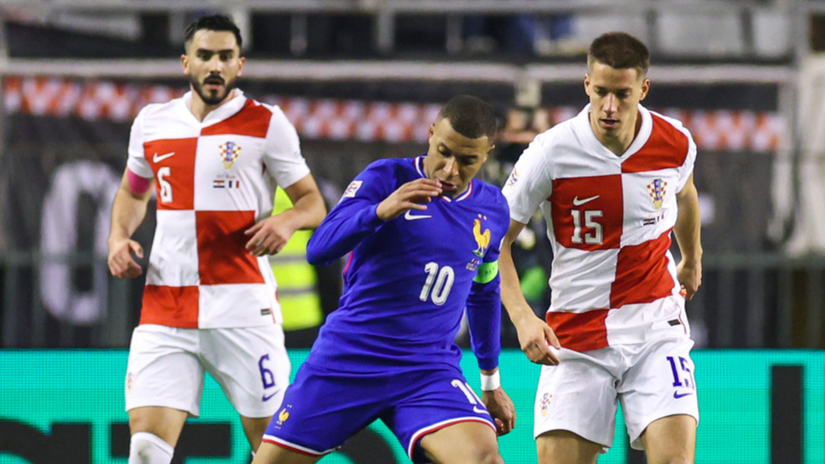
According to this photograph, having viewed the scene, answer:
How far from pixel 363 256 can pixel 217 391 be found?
2390mm

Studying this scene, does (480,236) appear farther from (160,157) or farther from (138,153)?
(138,153)

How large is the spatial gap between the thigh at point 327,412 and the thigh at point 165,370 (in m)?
0.85

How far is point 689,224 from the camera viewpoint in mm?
5121

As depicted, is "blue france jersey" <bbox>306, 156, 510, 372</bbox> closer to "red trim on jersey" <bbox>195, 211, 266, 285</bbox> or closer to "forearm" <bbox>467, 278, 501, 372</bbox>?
"forearm" <bbox>467, 278, 501, 372</bbox>

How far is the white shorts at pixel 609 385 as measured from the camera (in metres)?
4.66

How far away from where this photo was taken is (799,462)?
21.2 feet

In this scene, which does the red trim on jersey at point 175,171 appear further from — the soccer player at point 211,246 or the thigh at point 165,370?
the thigh at point 165,370

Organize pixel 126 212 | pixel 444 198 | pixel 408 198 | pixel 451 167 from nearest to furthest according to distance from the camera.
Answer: pixel 408 198 → pixel 451 167 → pixel 444 198 → pixel 126 212

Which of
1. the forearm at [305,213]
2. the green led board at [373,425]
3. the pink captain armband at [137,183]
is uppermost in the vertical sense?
the pink captain armband at [137,183]

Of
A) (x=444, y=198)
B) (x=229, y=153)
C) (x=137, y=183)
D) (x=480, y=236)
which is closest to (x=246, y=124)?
(x=229, y=153)

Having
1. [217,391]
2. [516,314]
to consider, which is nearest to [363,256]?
[516,314]

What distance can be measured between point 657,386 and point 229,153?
2156 mm

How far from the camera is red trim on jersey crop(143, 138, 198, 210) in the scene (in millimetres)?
5242

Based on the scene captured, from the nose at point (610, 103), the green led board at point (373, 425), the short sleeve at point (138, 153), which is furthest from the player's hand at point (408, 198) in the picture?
the green led board at point (373, 425)
